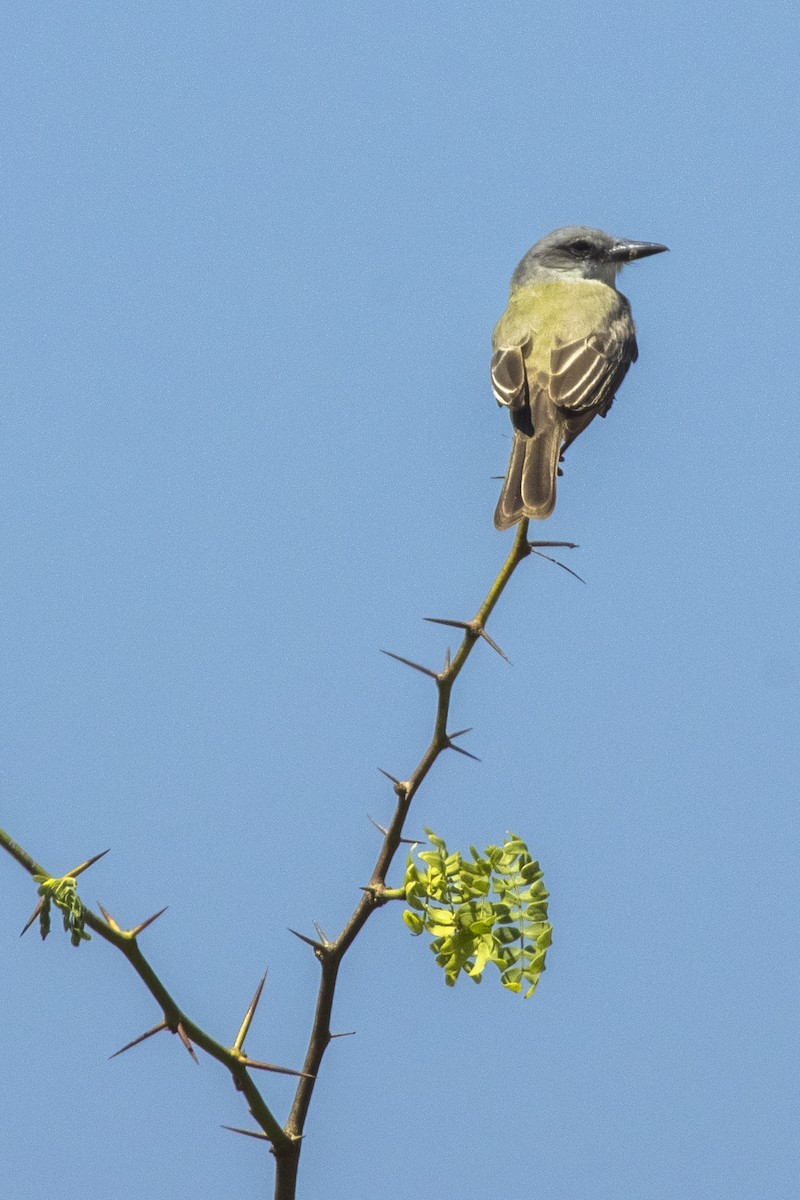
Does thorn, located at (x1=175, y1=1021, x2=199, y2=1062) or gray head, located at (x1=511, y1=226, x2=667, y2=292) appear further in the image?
gray head, located at (x1=511, y1=226, x2=667, y2=292)

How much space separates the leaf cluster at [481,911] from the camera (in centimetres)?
282

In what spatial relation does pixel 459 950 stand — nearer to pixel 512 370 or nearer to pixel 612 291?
pixel 512 370

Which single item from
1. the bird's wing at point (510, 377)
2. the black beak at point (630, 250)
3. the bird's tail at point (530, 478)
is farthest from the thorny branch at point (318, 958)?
the black beak at point (630, 250)

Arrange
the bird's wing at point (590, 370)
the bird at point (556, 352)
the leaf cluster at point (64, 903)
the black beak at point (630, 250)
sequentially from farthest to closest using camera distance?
the black beak at point (630, 250) < the bird's wing at point (590, 370) < the bird at point (556, 352) < the leaf cluster at point (64, 903)

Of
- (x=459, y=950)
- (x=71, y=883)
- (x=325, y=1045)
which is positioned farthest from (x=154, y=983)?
(x=459, y=950)

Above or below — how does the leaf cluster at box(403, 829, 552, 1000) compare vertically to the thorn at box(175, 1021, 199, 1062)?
above

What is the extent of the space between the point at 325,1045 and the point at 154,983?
1.49 feet

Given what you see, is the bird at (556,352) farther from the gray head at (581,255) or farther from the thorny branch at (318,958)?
the thorny branch at (318,958)

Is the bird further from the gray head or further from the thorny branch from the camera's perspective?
the thorny branch

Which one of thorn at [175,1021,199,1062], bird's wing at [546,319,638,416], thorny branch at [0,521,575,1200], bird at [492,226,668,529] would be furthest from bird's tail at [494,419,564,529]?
thorn at [175,1021,199,1062]

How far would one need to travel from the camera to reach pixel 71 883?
7.96 ft

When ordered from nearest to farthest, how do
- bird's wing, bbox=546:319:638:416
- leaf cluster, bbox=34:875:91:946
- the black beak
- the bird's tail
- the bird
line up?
leaf cluster, bbox=34:875:91:946
the bird's tail
the bird
bird's wing, bbox=546:319:638:416
the black beak

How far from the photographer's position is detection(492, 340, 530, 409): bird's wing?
19.3 feet

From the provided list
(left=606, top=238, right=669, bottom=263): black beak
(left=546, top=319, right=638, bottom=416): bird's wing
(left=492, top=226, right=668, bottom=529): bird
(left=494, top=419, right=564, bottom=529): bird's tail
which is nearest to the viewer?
(left=494, top=419, right=564, bottom=529): bird's tail
